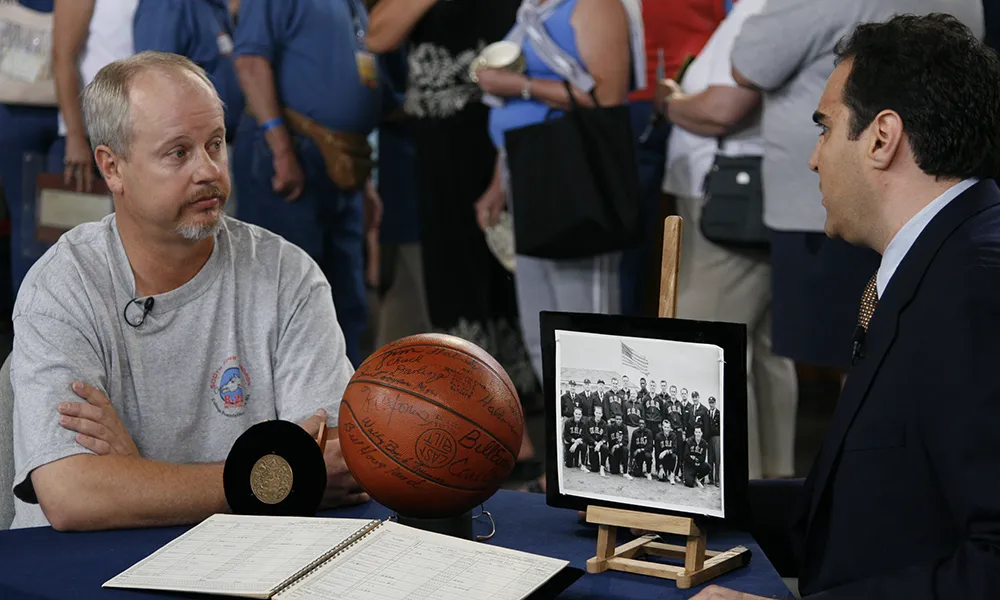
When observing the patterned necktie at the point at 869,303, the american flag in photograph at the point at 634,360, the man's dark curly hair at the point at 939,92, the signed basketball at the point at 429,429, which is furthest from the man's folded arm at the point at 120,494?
the man's dark curly hair at the point at 939,92

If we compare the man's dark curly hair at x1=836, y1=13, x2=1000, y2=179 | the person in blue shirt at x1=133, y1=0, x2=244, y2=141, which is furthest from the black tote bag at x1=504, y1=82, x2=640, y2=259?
the man's dark curly hair at x1=836, y1=13, x2=1000, y2=179

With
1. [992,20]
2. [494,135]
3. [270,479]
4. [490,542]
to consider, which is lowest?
[490,542]

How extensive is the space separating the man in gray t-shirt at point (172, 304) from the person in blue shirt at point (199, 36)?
7.02 feet

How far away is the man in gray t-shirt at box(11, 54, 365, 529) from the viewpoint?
95.7 inches

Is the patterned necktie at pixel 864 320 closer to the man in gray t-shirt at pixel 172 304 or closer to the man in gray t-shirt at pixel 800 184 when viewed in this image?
the man in gray t-shirt at pixel 172 304

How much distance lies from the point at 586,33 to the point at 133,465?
8.58 ft

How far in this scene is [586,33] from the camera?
432cm

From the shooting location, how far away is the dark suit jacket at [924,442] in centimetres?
168

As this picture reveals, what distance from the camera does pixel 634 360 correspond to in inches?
75.4

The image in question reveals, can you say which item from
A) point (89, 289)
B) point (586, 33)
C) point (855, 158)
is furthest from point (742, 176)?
point (89, 289)

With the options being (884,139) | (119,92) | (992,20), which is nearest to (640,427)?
(884,139)

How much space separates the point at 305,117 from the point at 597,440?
10.9ft

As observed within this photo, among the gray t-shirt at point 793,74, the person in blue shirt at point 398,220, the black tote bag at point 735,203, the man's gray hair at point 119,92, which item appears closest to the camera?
the man's gray hair at point 119,92
